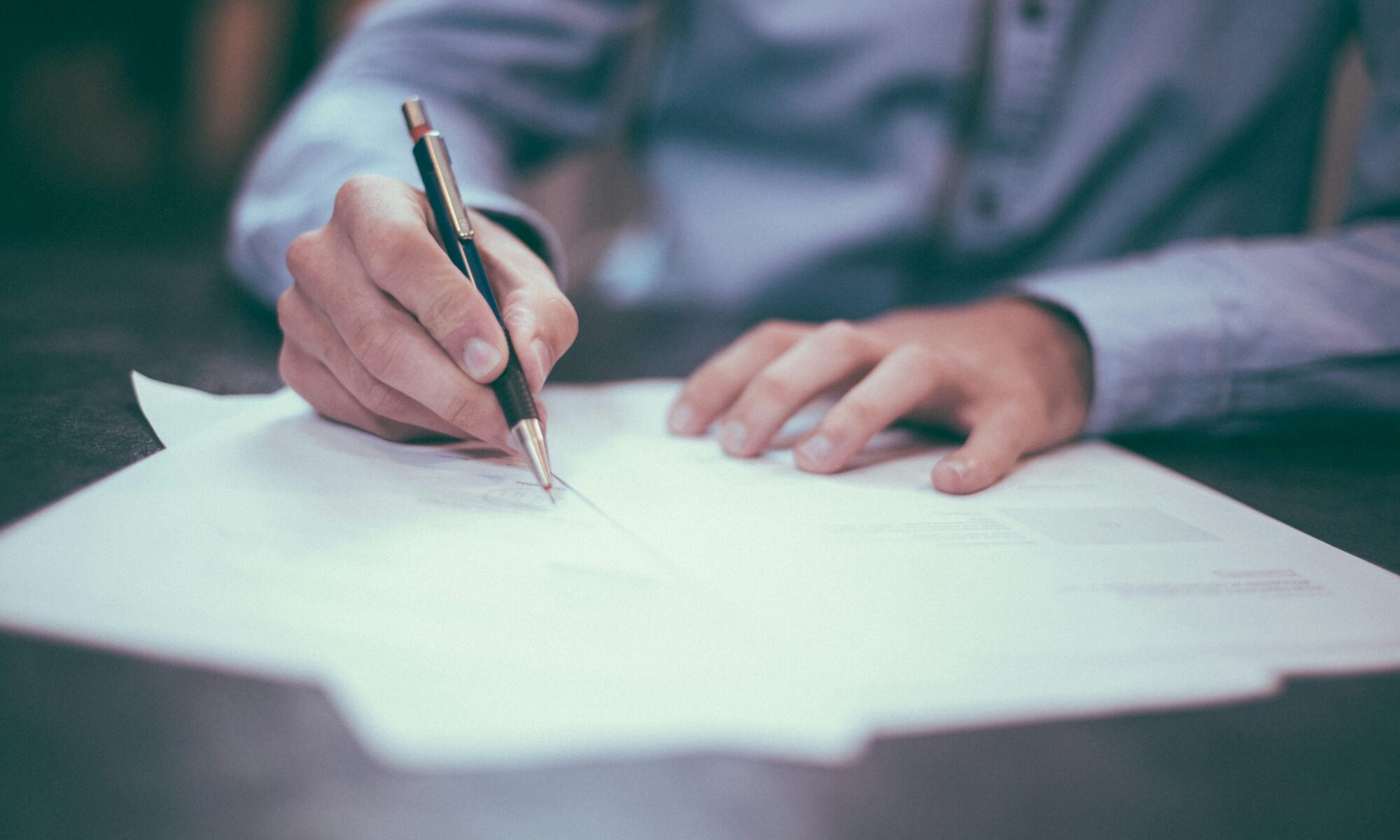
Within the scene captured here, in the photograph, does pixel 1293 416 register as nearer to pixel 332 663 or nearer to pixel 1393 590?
pixel 1393 590

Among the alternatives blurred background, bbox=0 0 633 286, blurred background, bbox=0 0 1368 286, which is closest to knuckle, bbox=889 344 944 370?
blurred background, bbox=0 0 1368 286

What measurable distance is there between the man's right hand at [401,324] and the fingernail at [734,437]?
85 mm

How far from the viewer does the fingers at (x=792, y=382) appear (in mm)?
387

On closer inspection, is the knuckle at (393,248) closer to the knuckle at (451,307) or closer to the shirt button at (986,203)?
the knuckle at (451,307)

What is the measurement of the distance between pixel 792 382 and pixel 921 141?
408mm

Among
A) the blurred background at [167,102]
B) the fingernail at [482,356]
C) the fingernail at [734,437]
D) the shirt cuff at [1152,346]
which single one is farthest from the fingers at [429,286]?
the blurred background at [167,102]

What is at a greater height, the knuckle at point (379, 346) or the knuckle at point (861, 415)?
the knuckle at point (379, 346)

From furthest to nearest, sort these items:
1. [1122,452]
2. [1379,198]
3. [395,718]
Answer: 1. [1379,198]
2. [1122,452]
3. [395,718]

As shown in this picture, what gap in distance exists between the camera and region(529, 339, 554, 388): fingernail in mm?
330

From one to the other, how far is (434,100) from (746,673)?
2.17 feet

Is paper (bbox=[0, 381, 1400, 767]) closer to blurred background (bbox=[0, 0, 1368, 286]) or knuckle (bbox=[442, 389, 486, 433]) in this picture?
knuckle (bbox=[442, 389, 486, 433])

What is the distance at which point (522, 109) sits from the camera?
80cm

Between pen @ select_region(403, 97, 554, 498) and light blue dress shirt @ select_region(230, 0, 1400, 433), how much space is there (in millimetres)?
135

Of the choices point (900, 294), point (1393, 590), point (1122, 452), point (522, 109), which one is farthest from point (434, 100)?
point (1393, 590)
